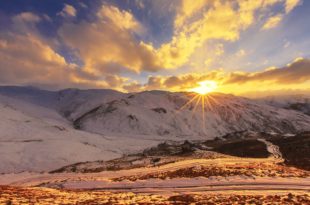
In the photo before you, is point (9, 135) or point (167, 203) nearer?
point (167, 203)

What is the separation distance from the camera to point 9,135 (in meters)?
109

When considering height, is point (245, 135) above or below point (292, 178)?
above

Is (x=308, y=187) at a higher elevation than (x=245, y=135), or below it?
below

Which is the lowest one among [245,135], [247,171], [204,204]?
[204,204]

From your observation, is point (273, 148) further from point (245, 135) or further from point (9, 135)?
point (9, 135)

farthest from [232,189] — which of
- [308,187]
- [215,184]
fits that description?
[308,187]

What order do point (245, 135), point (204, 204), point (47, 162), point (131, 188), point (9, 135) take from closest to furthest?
point (204, 204)
point (131, 188)
point (47, 162)
point (9, 135)
point (245, 135)

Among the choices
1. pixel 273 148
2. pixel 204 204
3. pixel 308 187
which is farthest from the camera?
pixel 273 148

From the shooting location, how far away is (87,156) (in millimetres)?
83688

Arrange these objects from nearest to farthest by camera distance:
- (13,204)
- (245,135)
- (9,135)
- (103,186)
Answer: (13,204) → (103,186) → (9,135) → (245,135)

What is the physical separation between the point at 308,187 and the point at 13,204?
807 inches

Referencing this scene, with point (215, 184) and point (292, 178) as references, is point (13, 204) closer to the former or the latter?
point (215, 184)

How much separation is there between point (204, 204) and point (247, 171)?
1387cm

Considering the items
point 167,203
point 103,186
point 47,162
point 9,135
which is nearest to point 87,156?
point 47,162
